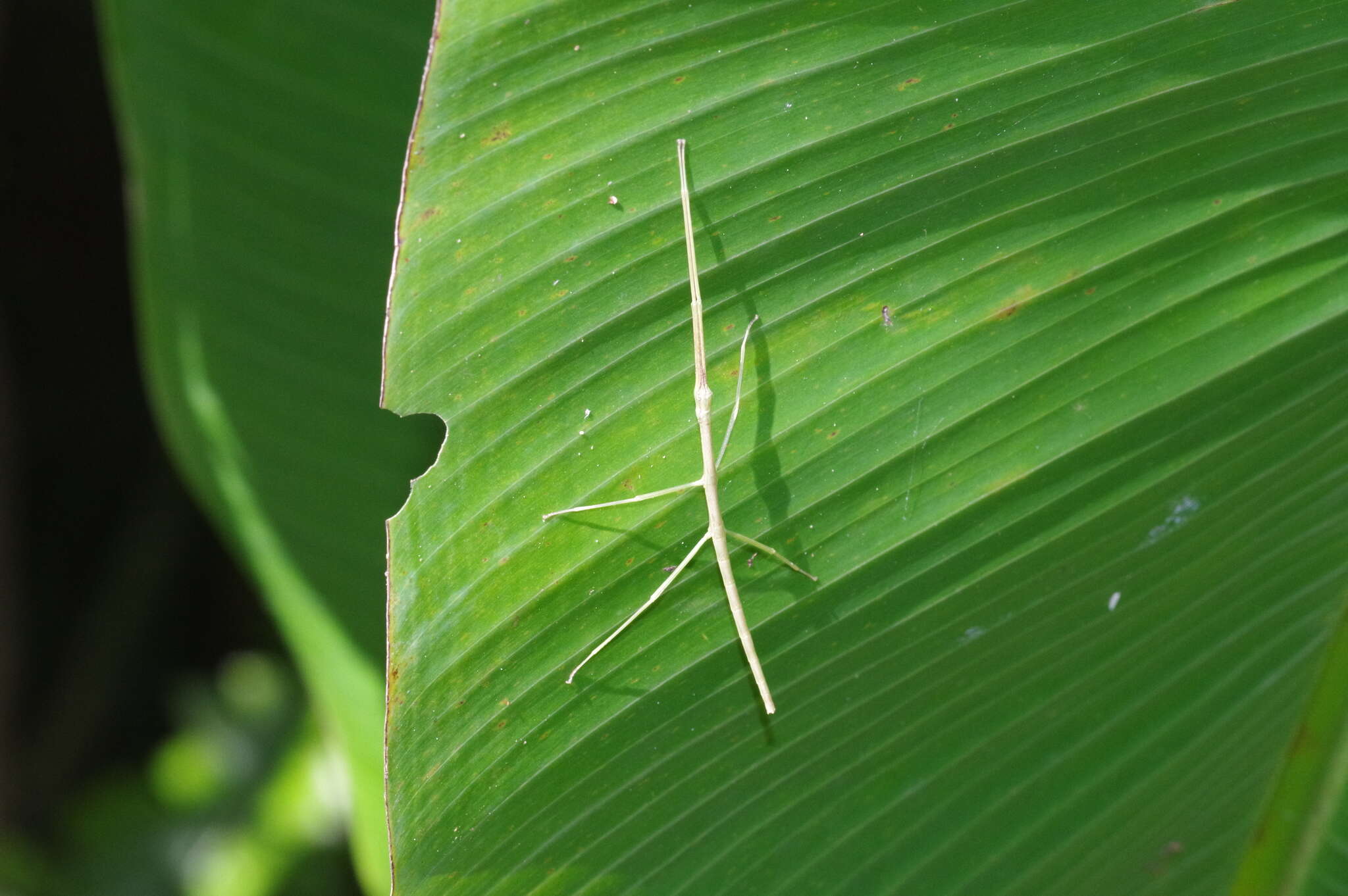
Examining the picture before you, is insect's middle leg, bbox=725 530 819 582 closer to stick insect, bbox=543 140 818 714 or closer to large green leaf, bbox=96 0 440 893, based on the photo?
stick insect, bbox=543 140 818 714

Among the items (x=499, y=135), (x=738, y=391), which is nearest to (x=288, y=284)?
(x=499, y=135)

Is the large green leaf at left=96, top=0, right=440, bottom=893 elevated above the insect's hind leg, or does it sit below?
above

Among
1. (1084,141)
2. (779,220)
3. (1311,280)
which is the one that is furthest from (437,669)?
(1311,280)

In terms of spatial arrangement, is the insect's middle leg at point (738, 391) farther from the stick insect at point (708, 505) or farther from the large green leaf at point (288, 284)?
the large green leaf at point (288, 284)

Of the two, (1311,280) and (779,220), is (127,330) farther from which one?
(1311,280)

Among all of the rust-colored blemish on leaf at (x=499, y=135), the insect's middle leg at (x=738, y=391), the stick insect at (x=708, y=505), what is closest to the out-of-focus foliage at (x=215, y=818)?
the stick insect at (x=708, y=505)

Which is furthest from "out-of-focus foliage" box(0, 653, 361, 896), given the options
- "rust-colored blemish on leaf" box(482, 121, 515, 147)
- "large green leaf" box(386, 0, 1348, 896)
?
"rust-colored blemish on leaf" box(482, 121, 515, 147)
